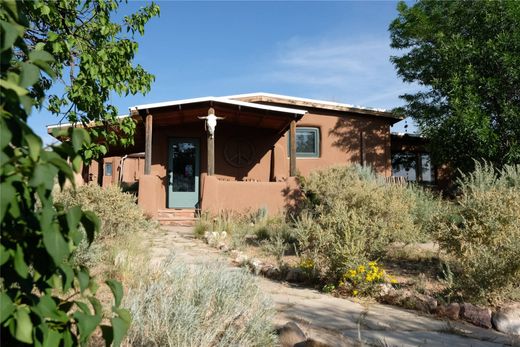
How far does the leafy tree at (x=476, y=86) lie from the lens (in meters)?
13.1

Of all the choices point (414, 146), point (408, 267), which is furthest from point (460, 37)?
point (408, 267)

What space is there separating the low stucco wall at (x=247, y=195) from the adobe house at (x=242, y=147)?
0.03 metres

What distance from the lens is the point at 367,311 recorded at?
4.73 meters

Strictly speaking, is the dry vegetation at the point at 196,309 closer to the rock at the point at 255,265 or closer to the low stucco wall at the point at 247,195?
the rock at the point at 255,265

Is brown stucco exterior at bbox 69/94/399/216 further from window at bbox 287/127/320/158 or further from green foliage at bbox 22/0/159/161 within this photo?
green foliage at bbox 22/0/159/161

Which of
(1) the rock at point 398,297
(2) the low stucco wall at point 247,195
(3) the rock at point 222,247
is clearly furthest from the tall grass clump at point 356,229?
(2) the low stucco wall at point 247,195

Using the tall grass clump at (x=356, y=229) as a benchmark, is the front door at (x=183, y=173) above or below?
above

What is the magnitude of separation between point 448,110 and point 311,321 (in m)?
12.8

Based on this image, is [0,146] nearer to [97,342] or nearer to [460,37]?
[97,342]

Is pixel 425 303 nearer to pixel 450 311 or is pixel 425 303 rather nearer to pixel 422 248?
pixel 450 311

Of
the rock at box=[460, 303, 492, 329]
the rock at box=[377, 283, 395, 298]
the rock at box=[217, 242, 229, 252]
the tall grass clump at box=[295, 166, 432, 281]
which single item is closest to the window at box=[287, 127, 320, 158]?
the tall grass clump at box=[295, 166, 432, 281]

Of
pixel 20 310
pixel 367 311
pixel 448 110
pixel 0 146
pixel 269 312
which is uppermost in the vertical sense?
pixel 448 110

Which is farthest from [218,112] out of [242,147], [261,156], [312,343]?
[312,343]

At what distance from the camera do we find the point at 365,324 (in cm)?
418
